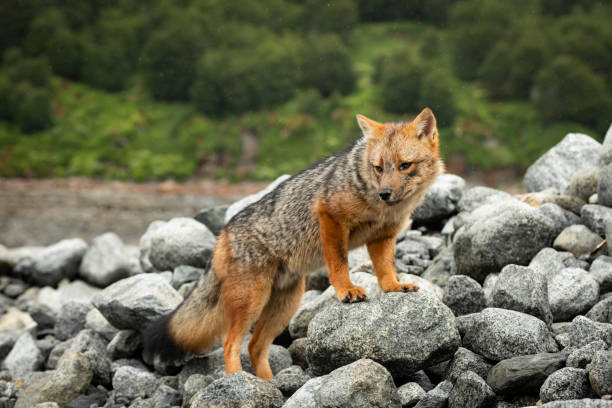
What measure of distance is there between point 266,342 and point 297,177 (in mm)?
1971

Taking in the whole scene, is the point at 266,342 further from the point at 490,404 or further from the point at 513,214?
the point at 513,214

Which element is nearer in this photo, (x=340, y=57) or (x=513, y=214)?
(x=513, y=214)

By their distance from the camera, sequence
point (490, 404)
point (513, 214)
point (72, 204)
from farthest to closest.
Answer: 1. point (72, 204)
2. point (513, 214)
3. point (490, 404)

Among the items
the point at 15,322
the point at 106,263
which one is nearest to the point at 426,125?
the point at 106,263

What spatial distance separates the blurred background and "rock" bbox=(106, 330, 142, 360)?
78.0ft

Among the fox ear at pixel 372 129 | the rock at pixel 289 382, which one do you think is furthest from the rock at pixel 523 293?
the rock at pixel 289 382

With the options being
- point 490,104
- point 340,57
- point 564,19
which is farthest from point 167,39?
point 564,19

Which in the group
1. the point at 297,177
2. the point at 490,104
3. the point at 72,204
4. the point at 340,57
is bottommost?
the point at 72,204

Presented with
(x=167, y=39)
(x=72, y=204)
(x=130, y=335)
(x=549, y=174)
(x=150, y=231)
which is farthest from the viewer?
(x=167, y=39)

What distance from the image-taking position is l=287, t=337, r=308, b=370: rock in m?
7.61

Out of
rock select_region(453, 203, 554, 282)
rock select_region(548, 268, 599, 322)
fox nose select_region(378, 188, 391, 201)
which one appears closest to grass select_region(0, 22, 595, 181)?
rock select_region(453, 203, 554, 282)

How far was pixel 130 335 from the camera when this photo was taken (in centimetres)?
834

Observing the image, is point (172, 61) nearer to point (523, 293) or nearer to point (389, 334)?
point (523, 293)

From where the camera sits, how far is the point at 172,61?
4772 centimetres
